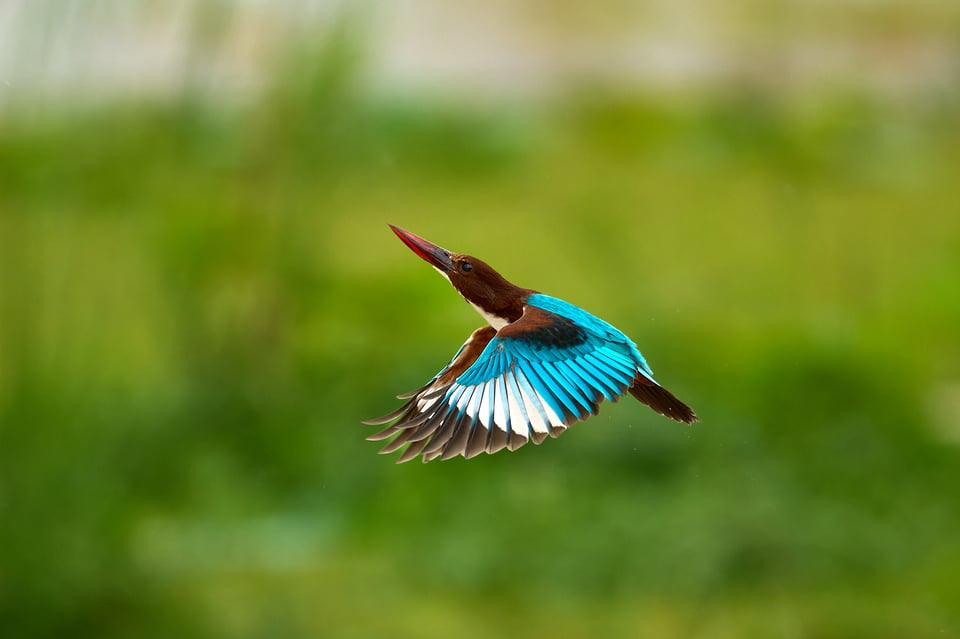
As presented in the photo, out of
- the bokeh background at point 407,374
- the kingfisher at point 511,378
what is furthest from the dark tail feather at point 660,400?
the bokeh background at point 407,374

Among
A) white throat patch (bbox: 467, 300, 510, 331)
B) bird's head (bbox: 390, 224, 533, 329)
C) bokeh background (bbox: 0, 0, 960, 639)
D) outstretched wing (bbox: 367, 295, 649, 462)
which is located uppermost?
bokeh background (bbox: 0, 0, 960, 639)

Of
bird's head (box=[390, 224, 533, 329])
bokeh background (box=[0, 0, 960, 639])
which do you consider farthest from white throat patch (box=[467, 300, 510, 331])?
bokeh background (box=[0, 0, 960, 639])

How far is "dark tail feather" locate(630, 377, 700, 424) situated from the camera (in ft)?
0.61

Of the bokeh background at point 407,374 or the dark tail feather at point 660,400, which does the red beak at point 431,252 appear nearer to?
the dark tail feather at point 660,400

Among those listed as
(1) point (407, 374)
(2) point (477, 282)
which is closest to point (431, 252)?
(2) point (477, 282)

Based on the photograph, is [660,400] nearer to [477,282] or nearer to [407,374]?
[477,282]

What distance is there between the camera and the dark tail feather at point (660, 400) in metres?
0.18

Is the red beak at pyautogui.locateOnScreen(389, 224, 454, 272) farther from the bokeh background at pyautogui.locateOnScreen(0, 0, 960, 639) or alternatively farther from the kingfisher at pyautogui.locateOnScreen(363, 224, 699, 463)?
the bokeh background at pyautogui.locateOnScreen(0, 0, 960, 639)

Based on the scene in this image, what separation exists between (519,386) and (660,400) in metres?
0.02

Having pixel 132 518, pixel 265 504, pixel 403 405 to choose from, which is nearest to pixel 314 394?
pixel 265 504

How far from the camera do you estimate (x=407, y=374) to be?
1136mm

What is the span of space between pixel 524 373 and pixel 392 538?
47.1 inches

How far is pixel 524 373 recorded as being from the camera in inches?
7.3

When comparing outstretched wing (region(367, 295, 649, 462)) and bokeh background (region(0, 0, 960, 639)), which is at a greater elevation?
bokeh background (region(0, 0, 960, 639))
